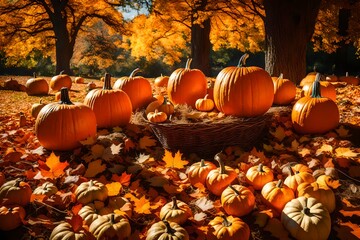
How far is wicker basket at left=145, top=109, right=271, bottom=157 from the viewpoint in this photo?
9.68ft

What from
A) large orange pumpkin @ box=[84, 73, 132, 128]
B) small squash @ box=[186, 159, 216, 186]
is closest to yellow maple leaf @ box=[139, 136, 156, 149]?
large orange pumpkin @ box=[84, 73, 132, 128]

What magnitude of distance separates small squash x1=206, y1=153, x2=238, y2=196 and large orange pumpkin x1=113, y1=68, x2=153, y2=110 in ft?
6.82

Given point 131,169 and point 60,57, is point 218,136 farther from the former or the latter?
point 60,57

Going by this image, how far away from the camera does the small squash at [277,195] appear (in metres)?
2.11

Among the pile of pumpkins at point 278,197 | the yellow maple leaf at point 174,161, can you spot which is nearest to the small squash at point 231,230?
the pile of pumpkins at point 278,197

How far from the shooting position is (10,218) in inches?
75.9

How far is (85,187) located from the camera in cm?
222

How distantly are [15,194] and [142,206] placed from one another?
2.96 ft

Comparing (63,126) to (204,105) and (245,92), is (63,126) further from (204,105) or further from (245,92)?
(245,92)

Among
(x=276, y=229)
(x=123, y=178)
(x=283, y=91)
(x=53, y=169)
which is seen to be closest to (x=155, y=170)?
(x=123, y=178)

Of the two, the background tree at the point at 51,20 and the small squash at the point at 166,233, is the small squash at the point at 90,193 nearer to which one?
the small squash at the point at 166,233

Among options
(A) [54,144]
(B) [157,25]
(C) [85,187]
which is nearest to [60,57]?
(B) [157,25]

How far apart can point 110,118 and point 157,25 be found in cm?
1131

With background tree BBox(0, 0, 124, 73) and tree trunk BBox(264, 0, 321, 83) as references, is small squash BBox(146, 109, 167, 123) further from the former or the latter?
background tree BBox(0, 0, 124, 73)
